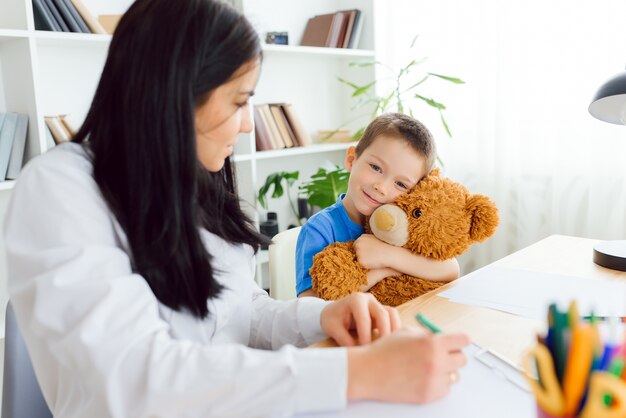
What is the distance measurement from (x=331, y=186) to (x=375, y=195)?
104cm

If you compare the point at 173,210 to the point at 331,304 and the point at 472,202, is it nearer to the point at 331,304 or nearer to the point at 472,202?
the point at 331,304

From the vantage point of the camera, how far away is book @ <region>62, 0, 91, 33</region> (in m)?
1.77

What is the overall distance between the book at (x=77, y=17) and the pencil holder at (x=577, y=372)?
177 cm

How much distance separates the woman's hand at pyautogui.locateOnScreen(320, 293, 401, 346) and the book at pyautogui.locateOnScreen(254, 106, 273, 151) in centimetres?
162

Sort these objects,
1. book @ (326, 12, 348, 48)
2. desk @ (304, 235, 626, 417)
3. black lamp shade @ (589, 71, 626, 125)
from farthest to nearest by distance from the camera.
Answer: book @ (326, 12, 348, 48), black lamp shade @ (589, 71, 626, 125), desk @ (304, 235, 626, 417)

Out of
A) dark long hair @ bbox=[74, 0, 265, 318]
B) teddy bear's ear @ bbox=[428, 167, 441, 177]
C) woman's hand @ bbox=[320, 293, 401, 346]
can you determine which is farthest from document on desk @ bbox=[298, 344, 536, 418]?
teddy bear's ear @ bbox=[428, 167, 441, 177]

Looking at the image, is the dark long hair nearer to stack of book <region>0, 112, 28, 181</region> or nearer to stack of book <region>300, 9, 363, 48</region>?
stack of book <region>0, 112, 28, 181</region>

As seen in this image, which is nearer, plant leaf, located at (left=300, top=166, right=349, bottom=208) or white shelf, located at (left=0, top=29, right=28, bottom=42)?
white shelf, located at (left=0, top=29, right=28, bottom=42)

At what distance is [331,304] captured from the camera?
32.3 inches

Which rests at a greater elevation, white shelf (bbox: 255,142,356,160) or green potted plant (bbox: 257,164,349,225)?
white shelf (bbox: 255,142,356,160)

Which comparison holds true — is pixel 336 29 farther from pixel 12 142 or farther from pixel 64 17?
pixel 12 142

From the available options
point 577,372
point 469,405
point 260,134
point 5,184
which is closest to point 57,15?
point 5,184

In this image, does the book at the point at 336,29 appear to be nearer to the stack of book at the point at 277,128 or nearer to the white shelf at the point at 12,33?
the stack of book at the point at 277,128

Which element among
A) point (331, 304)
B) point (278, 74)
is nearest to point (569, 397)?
point (331, 304)
